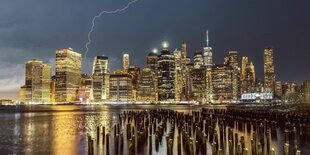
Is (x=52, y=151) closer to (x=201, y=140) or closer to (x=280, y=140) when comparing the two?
(x=201, y=140)

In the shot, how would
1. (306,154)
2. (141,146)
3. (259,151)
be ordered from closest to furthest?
(259,151)
(306,154)
(141,146)

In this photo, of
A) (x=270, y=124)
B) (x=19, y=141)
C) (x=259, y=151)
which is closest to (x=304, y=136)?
(x=270, y=124)

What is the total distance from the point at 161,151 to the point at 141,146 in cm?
207

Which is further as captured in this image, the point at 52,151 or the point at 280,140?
the point at 280,140

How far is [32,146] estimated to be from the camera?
30797 millimetres

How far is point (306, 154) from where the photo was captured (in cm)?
2509

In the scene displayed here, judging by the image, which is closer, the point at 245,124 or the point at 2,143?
the point at 2,143

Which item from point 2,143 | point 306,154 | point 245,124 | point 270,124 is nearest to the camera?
point 306,154

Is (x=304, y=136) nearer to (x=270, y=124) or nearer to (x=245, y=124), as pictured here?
(x=270, y=124)

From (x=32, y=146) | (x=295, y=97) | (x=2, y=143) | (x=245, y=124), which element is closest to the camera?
(x=32, y=146)

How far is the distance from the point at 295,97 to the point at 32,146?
527ft

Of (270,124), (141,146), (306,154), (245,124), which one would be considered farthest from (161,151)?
(245,124)

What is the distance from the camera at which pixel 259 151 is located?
21375mm

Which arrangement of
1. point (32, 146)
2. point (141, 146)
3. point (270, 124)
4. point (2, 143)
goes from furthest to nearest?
point (270, 124)
point (2, 143)
point (32, 146)
point (141, 146)
